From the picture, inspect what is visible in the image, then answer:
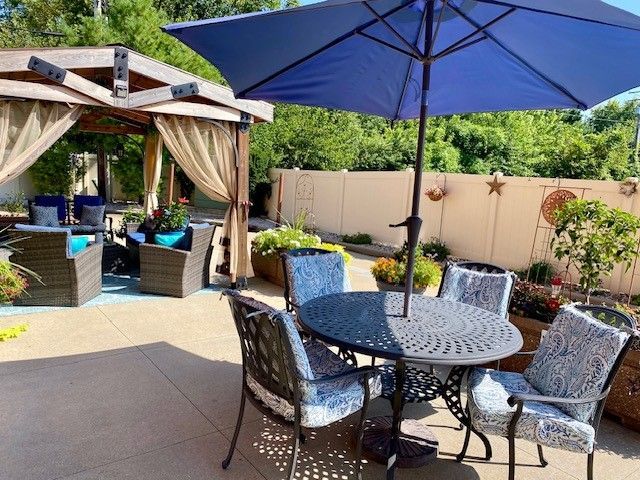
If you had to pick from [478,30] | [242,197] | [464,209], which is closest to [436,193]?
[464,209]

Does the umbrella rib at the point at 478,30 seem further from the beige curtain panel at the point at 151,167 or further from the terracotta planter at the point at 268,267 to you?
the beige curtain panel at the point at 151,167

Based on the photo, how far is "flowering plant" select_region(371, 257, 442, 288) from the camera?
4875 mm

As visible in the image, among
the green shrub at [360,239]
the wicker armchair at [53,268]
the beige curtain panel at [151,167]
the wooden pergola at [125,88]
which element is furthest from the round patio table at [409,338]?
the green shrub at [360,239]

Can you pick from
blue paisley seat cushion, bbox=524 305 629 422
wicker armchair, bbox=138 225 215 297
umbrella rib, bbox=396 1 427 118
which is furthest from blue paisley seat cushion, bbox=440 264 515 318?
wicker armchair, bbox=138 225 215 297

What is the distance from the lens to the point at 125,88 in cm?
464

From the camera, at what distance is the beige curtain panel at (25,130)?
4293mm

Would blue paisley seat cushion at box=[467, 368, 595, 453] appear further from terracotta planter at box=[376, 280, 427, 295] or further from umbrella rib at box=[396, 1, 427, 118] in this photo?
terracotta planter at box=[376, 280, 427, 295]

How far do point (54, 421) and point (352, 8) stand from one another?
3.02 m

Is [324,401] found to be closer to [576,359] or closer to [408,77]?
[576,359]

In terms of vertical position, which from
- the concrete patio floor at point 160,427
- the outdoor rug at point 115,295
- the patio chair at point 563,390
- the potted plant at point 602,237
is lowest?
the concrete patio floor at point 160,427

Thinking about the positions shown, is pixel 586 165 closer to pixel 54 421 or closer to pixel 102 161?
pixel 54 421

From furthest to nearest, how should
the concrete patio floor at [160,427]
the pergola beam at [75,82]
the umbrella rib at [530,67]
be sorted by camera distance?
1. the pergola beam at [75,82]
2. the umbrella rib at [530,67]
3. the concrete patio floor at [160,427]

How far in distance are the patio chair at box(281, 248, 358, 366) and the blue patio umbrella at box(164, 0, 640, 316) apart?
1.09 metres

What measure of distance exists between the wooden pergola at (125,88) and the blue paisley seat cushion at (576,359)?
4.16m
